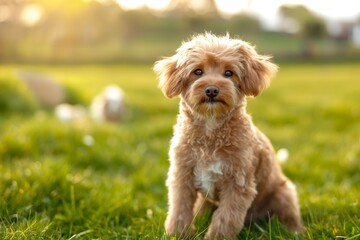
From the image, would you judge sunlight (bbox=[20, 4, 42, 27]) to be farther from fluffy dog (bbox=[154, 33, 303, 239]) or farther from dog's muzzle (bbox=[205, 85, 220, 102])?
dog's muzzle (bbox=[205, 85, 220, 102])

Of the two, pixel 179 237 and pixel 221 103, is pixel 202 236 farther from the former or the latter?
pixel 221 103

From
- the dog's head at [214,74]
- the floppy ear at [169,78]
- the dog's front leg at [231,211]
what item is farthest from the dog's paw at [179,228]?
the floppy ear at [169,78]

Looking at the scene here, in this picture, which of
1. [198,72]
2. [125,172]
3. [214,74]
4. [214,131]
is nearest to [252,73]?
[214,74]

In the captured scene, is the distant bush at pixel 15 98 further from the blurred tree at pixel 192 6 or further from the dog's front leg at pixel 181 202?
the blurred tree at pixel 192 6

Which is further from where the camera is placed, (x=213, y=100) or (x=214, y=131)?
(x=214, y=131)

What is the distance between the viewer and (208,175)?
364 cm

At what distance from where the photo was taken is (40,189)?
4.52 meters

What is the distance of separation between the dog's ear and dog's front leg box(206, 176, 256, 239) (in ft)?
2.27

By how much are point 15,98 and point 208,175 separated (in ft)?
23.9

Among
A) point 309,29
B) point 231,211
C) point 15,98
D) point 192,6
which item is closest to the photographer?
point 231,211

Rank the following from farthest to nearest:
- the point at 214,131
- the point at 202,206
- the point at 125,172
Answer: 1. the point at 125,172
2. the point at 202,206
3. the point at 214,131

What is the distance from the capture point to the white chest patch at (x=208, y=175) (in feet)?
11.8

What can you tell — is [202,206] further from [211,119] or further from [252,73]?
[252,73]

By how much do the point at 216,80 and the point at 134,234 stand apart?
134cm
